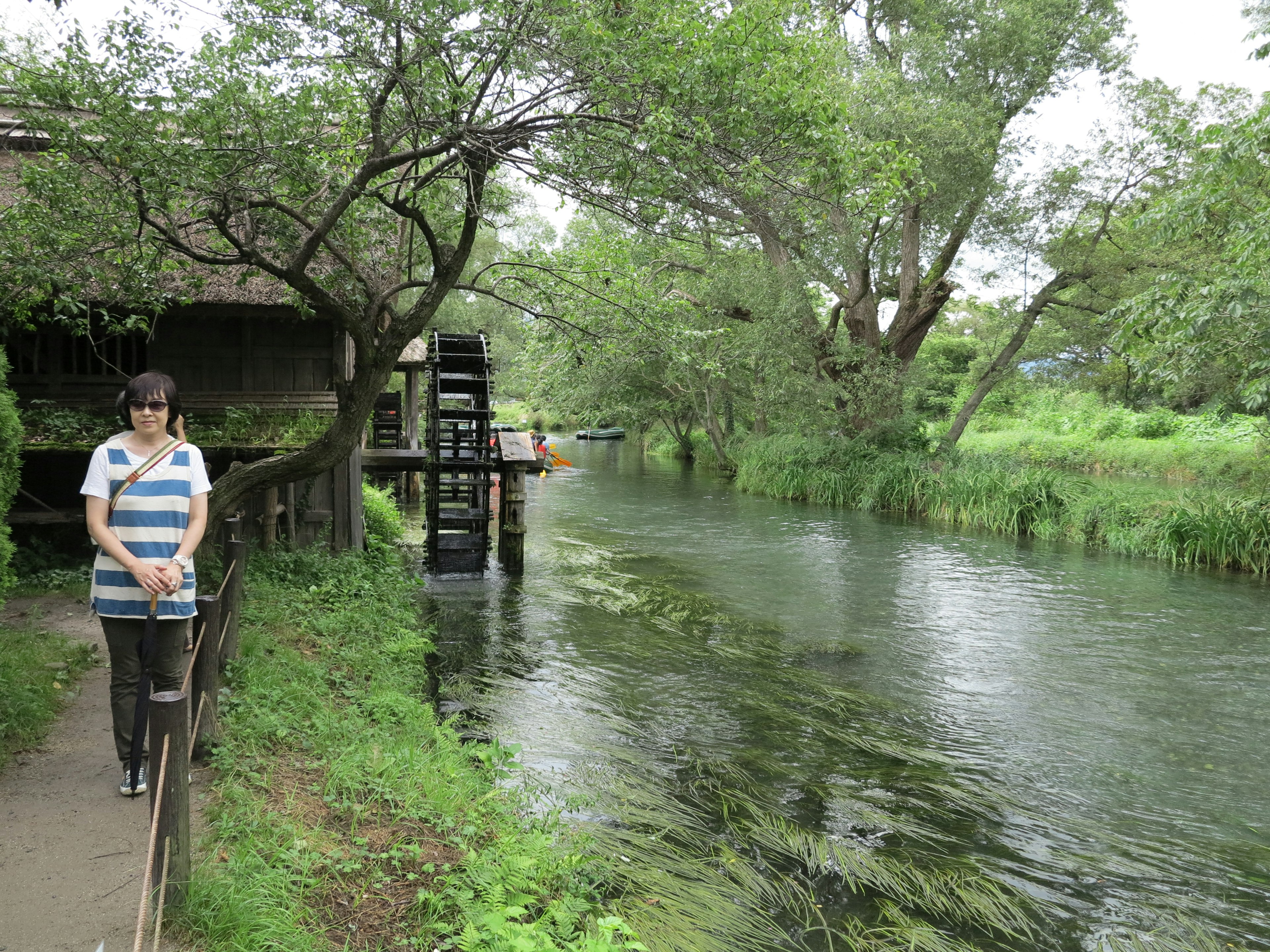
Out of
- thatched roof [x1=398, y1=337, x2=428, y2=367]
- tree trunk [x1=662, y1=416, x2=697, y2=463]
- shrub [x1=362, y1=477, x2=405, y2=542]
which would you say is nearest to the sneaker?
shrub [x1=362, y1=477, x2=405, y2=542]

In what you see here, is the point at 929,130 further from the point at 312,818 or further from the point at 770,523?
the point at 312,818

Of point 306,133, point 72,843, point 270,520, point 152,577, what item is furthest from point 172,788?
point 270,520

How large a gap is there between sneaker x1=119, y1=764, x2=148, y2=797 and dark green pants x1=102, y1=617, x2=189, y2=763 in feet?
0.43

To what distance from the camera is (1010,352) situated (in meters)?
21.1

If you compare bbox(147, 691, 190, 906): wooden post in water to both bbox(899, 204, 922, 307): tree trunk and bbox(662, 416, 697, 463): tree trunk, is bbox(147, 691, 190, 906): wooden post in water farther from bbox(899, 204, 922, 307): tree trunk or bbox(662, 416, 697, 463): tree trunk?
bbox(662, 416, 697, 463): tree trunk

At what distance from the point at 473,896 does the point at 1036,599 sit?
988 cm

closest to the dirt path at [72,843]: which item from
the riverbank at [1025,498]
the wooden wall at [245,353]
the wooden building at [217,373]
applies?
the wooden building at [217,373]

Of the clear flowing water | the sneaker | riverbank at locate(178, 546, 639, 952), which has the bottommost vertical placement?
the clear flowing water

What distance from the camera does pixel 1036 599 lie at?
452 inches

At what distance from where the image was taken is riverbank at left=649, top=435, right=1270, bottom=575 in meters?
13.5

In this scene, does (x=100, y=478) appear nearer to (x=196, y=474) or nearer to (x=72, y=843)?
(x=196, y=474)

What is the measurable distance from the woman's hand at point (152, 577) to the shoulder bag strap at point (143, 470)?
280 mm

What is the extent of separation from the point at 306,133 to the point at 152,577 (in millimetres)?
4646

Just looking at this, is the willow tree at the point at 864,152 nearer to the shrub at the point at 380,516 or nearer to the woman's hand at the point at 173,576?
the woman's hand at the point at 173,576
